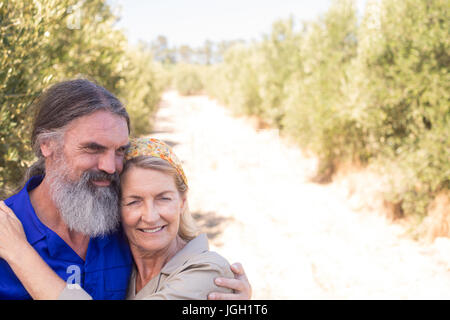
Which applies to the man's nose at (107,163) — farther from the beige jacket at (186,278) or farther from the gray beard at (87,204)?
the beige jacket at (186,278)

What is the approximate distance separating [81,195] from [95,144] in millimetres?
292

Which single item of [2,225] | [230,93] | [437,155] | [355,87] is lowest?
[2,225]

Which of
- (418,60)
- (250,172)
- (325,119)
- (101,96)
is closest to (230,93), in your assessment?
(250,172)

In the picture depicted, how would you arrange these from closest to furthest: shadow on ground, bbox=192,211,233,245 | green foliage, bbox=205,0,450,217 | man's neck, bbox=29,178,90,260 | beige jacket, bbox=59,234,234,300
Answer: beige jacket, bbox=59,234,234,300 < man's neck, bbox=29,178,90,260 < green foliage, bbox=205,0,450,217 < shadow on ground, bbox=192,211,233,245

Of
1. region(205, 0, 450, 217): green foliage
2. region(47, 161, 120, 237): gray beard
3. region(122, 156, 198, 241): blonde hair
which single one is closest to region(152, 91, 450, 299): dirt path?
region(205, 0, 450, 217): green foliage

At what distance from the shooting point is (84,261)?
7.18 ft

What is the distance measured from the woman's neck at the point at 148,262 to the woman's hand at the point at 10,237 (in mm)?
590

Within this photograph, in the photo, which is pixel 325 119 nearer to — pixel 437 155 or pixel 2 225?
pixel 437 155

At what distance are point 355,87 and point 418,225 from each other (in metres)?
3.06

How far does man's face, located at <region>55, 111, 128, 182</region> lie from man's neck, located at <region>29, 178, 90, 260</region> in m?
0.26

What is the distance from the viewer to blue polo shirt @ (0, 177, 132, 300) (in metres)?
2.06

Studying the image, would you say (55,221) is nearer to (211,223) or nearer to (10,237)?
(10,237)

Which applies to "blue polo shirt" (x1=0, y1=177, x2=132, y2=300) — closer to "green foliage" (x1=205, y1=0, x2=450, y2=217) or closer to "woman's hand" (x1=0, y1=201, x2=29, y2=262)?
"woman's hand" (x1=0, y1=201, x2=29, y2=262)
